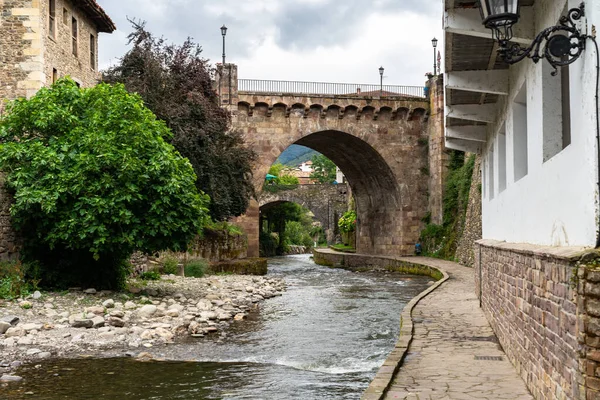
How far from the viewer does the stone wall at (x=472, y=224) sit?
85.7 ft

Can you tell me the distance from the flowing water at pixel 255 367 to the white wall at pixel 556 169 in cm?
305

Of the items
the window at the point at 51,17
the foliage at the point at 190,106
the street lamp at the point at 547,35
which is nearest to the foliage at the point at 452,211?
the foliage at the point at 190,106

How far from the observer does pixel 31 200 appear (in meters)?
14.2

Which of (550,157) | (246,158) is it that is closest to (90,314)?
(550,157)

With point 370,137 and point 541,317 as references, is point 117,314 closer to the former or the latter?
point 541,317

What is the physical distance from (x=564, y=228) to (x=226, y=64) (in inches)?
1084

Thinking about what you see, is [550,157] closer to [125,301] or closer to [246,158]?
[125,301]

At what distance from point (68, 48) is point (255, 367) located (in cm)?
1679

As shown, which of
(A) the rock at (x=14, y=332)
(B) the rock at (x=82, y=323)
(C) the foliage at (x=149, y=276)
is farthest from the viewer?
(C) the foliage at (x=149, y=276)

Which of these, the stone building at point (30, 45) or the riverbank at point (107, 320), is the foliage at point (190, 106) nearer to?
the stone building at point (30, 45)

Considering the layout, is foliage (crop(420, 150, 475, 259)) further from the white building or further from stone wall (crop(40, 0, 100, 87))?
the white building

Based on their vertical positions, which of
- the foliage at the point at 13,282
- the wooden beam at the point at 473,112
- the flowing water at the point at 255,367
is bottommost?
the flowing water at the point at 255,367

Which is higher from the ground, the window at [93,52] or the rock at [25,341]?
the window at [93,52]

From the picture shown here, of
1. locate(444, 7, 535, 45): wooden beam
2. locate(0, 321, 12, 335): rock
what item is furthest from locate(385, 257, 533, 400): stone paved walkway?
locate(0, 321, 12, 335): rock
